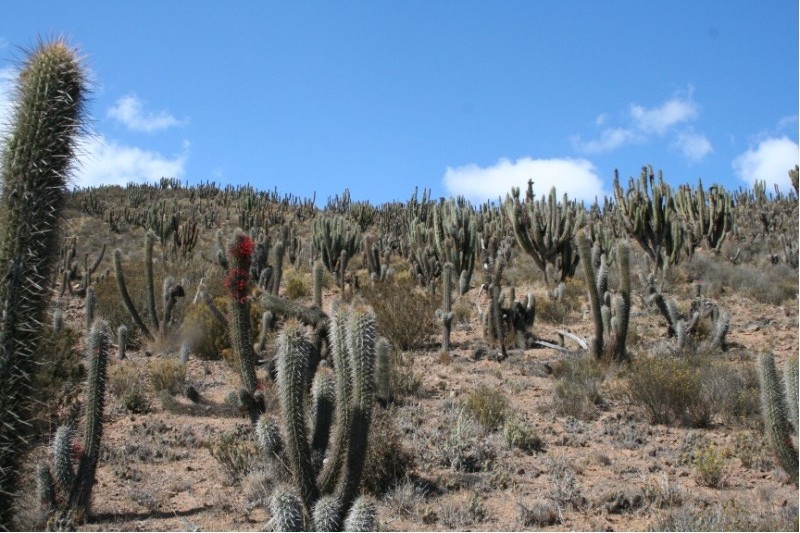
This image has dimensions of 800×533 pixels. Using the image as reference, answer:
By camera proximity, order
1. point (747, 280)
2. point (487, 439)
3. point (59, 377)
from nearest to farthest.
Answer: point (487, 439), point (59, 377), point (747, 280)

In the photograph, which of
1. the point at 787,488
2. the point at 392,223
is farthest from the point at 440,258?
the point at 392,223

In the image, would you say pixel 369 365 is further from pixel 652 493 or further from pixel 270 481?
pixel 652 493

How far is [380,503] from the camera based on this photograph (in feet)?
17.6

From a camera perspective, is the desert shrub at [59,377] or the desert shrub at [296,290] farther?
the desert shrub at [296,290]

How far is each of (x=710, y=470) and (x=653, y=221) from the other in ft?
47.5

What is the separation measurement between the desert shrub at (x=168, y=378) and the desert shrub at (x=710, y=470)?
5981 millimetres

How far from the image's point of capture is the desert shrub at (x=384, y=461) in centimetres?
554

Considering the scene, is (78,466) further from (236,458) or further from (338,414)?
(338,414)

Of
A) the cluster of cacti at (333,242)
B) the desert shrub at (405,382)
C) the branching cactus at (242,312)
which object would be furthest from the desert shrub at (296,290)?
the branching cactus at (242,312)

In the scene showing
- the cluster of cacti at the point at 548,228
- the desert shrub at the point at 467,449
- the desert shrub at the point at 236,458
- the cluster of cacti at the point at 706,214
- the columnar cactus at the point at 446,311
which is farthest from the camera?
the cluster of cacti at the point at 706,214

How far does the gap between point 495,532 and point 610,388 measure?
399 centimetres

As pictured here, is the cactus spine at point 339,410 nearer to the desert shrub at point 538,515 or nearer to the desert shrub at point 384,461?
the desert shrub at point 384,461

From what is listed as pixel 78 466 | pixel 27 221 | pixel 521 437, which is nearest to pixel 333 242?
pixel 521 437

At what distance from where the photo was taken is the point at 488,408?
7.26m
